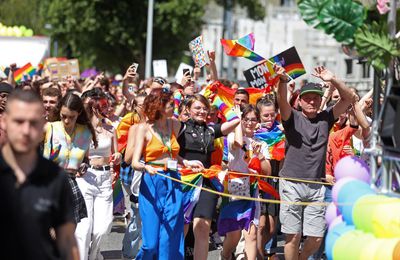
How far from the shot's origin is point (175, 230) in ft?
31.2

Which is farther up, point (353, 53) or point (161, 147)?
point (353, 53)

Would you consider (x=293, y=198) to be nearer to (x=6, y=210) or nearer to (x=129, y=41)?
(x=6, y=210)

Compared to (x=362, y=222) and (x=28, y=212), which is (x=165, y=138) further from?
(x=28, y=212)

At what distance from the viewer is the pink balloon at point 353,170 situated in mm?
7680

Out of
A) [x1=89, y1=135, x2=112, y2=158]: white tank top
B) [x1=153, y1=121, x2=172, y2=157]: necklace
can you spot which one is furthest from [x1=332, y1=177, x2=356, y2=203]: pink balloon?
[x1=89, y1=135, x2=112, y2=158]: white tank top

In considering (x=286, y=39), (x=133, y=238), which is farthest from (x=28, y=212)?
(x=286, y=39)

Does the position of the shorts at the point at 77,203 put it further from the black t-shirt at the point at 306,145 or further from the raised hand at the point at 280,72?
the raised hand at the point at 280,72

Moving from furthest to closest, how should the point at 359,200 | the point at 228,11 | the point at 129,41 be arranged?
the point at 228,11 < the point at 129,41 < the point at 359,200

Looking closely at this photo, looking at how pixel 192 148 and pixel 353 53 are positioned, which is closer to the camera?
pixel 353 53

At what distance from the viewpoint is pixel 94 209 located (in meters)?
10.2

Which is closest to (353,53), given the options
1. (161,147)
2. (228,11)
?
(161,147)

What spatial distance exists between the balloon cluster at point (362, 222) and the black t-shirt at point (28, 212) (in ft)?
8.01

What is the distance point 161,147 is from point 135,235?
2278 mm

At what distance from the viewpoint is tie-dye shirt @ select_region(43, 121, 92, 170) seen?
9.57m
